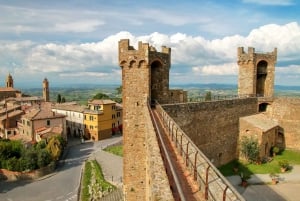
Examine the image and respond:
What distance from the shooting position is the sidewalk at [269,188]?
52.9 feet

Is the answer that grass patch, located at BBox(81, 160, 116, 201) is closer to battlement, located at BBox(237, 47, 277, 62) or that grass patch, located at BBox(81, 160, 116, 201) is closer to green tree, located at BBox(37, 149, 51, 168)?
green tree, located at BBox(37, 149, 51, 168)

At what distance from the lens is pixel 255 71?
26.9 m

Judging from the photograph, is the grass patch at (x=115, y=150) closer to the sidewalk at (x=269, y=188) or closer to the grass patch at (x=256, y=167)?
the grass patch at (x=256, y=167)

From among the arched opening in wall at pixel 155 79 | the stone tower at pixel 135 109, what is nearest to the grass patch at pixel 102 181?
the stone tower at pixel 135 109

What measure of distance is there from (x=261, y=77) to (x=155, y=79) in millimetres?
17242

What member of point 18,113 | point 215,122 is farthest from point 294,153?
point 18,113

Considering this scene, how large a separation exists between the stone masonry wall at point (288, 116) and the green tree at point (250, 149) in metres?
5.37

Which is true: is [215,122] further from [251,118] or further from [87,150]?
[87,150]

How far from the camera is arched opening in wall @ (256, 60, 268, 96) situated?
28.2 meters

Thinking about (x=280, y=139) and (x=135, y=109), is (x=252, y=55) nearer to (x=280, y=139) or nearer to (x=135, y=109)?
(x=280, y=139)

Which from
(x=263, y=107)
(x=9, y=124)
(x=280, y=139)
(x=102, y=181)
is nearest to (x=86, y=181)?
(x=102, y=181)

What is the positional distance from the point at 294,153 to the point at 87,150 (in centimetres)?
2878

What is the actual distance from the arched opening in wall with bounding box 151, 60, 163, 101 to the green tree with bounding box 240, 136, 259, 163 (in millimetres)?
10072

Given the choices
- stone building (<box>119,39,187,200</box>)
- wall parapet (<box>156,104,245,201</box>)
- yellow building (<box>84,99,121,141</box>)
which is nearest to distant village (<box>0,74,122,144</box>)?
yellow building (<box>84,99,121,141</box>)
